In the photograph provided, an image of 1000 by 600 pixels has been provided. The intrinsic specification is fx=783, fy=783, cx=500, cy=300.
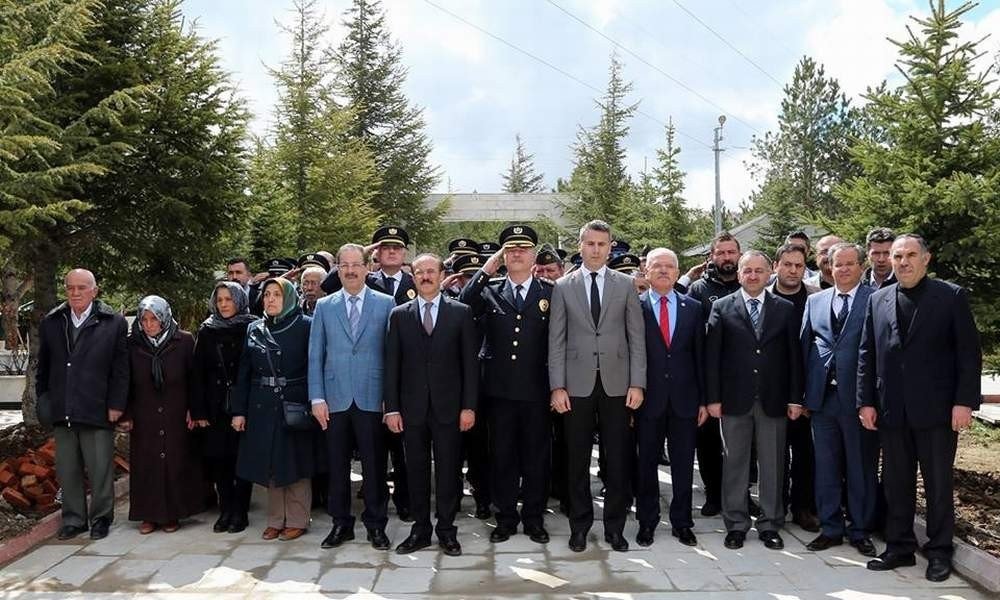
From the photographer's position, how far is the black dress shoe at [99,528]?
5.46 metres

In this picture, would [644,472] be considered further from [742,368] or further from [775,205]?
[775,205]

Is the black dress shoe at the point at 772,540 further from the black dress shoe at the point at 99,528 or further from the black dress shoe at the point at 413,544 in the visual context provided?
the black dress shoe at the point at 99,528

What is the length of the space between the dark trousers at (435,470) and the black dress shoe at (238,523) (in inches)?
53.8

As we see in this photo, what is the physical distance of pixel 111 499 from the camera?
18.4ft

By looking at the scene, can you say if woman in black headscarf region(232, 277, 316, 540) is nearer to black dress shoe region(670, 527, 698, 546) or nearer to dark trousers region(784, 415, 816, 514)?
black dress shoe region(670, 527, 698, 546)

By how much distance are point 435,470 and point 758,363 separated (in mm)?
2246

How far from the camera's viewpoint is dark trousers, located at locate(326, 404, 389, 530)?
5207mm

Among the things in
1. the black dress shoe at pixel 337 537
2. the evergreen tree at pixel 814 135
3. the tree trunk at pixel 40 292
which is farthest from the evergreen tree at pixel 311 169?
the evergreen tree at pixel 814 135

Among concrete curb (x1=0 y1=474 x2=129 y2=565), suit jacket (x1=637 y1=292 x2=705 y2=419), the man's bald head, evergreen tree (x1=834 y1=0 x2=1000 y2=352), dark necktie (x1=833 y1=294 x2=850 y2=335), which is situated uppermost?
evergreen tree (x1=834 y1=0 x2=1000 y2=352)

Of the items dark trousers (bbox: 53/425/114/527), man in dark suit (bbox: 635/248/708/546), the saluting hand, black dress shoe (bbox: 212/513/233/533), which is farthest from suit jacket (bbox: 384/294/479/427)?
dark trousers (bbox: 53/425/114/527)

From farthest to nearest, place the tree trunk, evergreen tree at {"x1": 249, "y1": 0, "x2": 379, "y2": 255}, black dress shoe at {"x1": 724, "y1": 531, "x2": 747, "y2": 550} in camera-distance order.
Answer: evergreen tree at {"x1": 249, "y1": 0, "x2": 379, "y2": 255} < the tree trunk < black dress shoe at {"x1": 724, "y1": 531, "x2": 747, "y2": 550}

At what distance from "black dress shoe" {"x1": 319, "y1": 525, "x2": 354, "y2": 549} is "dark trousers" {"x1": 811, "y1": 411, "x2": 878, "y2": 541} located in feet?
10.3

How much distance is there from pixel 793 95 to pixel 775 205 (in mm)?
12928

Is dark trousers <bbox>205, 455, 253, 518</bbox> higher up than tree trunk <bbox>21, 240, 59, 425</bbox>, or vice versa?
tree trunk <bbox>21, 240, 59, 425</bbox>
